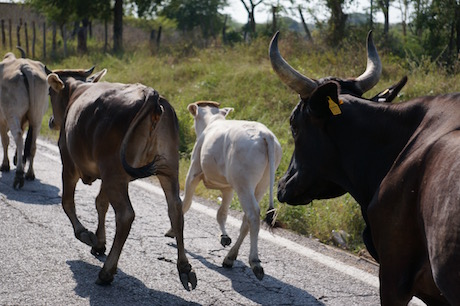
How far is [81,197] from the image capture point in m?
9.09

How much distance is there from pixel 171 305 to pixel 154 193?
14.3 feet

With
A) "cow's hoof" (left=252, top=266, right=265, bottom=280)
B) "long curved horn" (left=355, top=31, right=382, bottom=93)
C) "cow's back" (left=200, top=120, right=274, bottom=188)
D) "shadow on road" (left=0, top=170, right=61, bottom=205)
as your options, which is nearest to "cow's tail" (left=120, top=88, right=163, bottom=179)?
"cow's back" (left=200, top=120, right=274, bottom=188)

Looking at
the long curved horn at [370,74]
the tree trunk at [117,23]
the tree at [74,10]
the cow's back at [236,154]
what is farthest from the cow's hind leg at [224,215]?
the tree at [74,10]

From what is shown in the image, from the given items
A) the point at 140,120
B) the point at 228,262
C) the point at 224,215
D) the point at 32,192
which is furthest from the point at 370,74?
the point at 32,192

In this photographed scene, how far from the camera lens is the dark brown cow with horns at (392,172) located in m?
3.16

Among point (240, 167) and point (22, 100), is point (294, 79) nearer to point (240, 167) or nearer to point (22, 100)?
point (240, 167)

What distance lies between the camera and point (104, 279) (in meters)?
5.85

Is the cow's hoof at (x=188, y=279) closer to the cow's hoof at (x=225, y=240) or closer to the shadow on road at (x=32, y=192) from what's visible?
the cow's hoof at (x=225, y=240)

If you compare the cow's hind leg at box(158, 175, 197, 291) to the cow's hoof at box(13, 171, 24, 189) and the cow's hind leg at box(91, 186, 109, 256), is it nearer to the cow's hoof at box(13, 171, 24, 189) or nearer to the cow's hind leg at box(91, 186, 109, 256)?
the cow's hind leg at box(91, 186, 109, 256)

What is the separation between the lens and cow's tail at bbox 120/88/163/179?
5.69 m

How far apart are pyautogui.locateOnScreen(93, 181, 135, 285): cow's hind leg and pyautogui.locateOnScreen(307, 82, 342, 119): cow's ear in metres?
2.24

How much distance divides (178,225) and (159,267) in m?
0.54

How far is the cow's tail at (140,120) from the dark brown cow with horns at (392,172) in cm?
144

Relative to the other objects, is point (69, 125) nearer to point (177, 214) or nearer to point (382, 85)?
point (177, 214)
